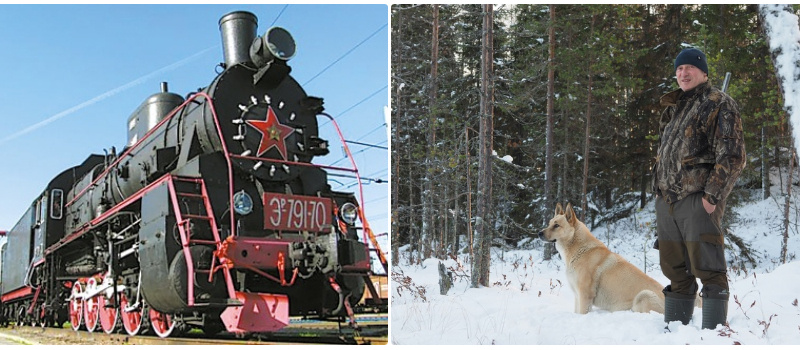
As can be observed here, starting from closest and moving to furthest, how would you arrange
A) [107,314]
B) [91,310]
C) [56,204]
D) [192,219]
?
[192,219], [107,314], [91,310], [56,204]

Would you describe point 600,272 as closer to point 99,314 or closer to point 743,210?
point 743,210

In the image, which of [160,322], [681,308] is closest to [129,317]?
[160,322]

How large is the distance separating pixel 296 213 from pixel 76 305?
350cm

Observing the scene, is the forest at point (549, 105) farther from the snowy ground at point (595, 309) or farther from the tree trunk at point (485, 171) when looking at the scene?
the snowy ground at point (595, 309)

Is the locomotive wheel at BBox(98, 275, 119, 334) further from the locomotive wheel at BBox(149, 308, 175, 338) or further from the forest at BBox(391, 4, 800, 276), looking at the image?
the forest at BBox(391, 4, 800, 276)

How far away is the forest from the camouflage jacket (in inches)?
26.7

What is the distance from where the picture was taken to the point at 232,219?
451 cm

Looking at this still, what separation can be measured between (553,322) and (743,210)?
2106 mm

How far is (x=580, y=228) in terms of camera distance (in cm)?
396

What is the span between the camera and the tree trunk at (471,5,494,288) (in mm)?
4602

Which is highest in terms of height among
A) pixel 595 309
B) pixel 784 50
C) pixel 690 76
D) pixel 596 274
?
pixel 784 50

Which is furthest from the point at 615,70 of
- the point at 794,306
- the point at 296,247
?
the point at 296,247

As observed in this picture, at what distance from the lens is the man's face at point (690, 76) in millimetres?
3143

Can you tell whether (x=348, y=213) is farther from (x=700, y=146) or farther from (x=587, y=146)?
(x=700, y=146)
